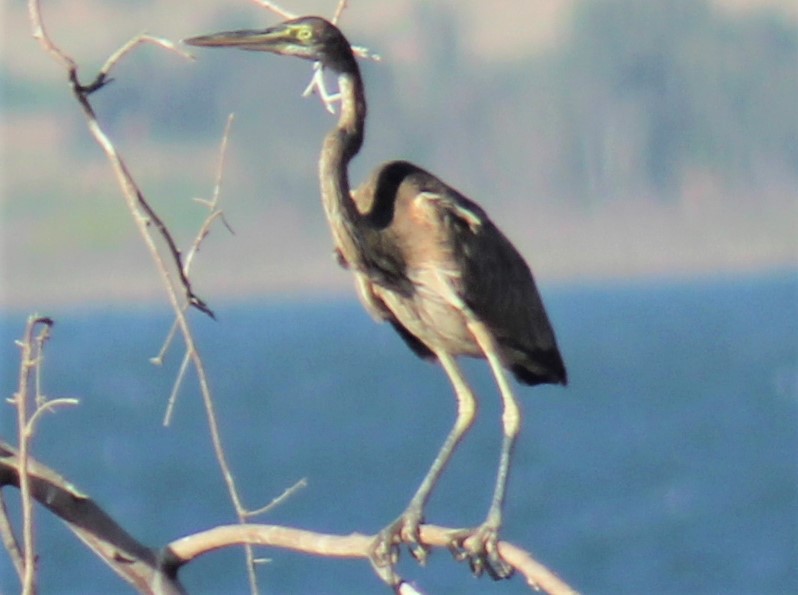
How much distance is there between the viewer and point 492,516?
241 inches

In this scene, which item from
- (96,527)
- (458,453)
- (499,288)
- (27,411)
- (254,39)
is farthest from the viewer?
(458,453)

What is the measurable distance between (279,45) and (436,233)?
29.3 inches

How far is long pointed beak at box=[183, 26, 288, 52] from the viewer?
19.1ft

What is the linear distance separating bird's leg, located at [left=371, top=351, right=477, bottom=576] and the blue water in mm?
9874

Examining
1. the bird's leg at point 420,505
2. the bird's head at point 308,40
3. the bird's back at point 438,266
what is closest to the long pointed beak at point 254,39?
the bird's head at point 308,40

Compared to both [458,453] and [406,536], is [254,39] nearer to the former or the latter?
[406,536]

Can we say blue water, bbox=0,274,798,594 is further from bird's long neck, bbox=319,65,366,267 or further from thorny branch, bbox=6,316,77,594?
thorny branch, bbox=6,316,77,594

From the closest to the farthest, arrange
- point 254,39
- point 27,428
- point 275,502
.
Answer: point 27,428 → point 275,502 → point 254,39

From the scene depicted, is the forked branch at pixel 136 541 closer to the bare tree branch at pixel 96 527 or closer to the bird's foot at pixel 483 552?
the bare tree branch at pixel 96 527

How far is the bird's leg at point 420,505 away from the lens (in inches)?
231

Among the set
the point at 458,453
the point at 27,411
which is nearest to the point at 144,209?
the point at 27,411

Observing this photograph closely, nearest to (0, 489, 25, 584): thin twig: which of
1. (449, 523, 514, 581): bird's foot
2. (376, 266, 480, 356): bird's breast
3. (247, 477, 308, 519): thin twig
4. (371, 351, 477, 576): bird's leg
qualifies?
(247, 477, 308, 519): thin twig

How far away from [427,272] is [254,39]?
88cm

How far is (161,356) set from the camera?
477cm
